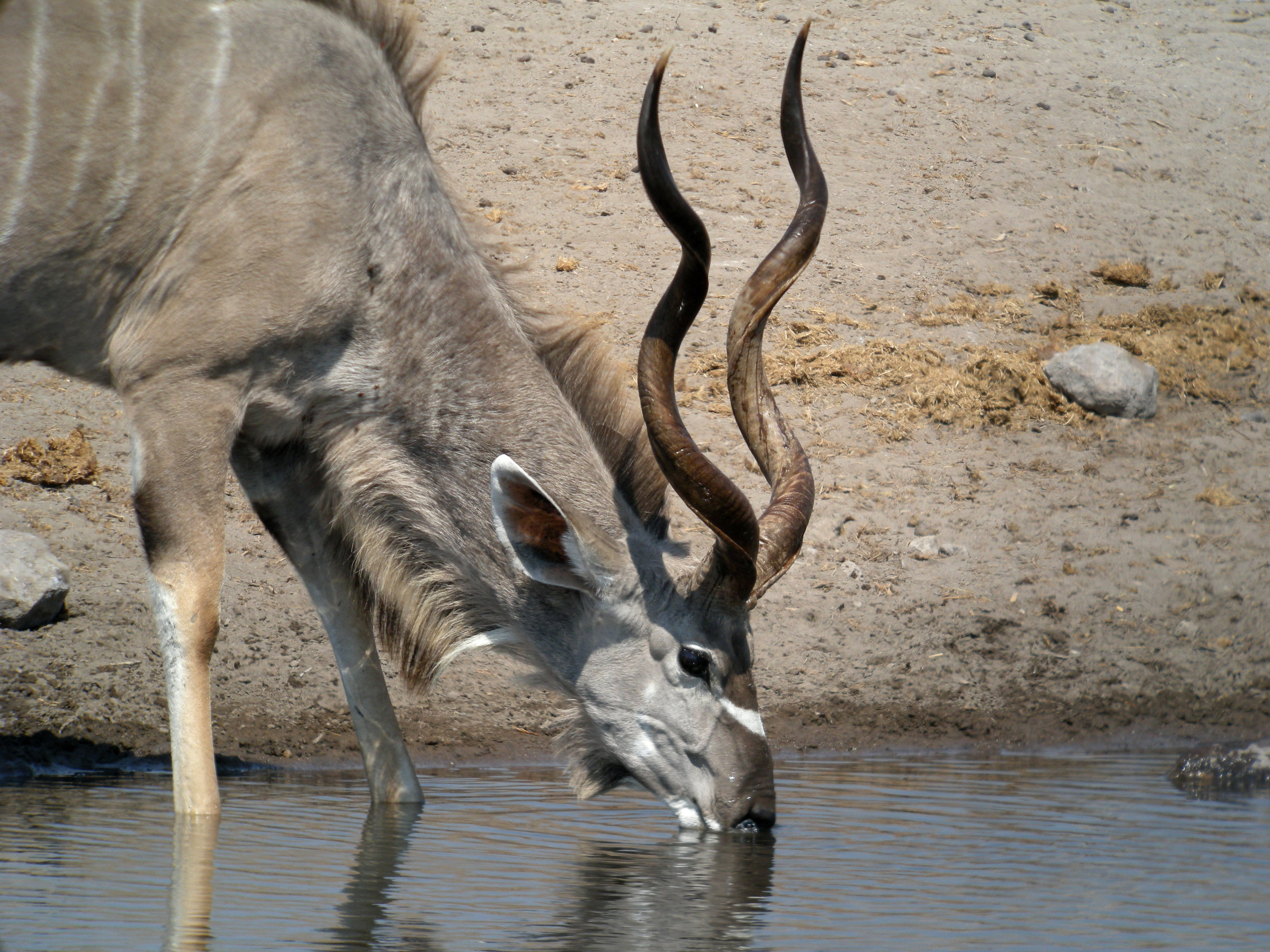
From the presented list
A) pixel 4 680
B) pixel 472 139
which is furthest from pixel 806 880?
pixel 472 139

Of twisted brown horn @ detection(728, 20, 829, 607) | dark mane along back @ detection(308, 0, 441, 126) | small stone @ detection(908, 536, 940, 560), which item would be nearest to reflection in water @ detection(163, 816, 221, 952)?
twisted brown horn @ detection(728, 20, 829, 607)

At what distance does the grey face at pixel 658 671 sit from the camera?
4.57m

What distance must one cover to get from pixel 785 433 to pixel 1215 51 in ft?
36.4

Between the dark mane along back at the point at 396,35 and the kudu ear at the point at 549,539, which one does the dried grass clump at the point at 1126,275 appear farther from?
the kudu ear at the point at 549,539

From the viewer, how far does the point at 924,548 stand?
7484 millimetres

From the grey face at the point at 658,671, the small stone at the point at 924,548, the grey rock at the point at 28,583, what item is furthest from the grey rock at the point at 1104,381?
the grey rock at the point at 28,583

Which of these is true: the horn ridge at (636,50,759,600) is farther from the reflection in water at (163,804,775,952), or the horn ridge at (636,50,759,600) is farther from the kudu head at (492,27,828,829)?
the reflection in water at (163,804,775,952)

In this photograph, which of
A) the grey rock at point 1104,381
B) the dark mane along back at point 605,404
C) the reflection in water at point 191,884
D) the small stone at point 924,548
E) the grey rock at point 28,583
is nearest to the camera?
the reflection in water at point 191,884

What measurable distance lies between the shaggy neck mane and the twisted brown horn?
348 millimetres

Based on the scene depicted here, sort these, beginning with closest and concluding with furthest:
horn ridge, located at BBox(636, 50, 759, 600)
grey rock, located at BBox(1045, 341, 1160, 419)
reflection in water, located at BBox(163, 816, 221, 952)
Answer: reflection in water, located at BBox(163, 816, 221, 952) → horn ridge, located at BBox(636, 50, 759, 600) → grey rock, located at BBox(1045, 341, 1160, 419)

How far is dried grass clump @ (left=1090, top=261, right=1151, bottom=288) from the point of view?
980 centimetres

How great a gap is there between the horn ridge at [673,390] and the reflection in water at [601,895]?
790mm

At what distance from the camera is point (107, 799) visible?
16.0 feet

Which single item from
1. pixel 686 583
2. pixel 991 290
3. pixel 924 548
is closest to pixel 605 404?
pixel 686 583
